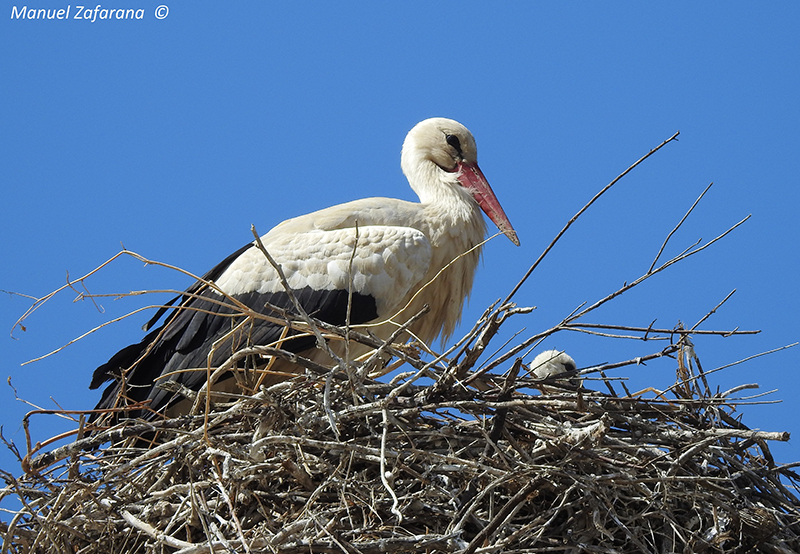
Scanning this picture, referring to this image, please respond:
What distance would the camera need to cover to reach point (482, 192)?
461cm

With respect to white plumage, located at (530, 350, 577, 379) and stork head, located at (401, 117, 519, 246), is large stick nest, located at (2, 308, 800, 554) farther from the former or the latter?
stork head, located at (401, 117, 519, 246)

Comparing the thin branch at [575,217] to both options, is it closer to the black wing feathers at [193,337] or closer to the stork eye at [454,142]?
the black wing feathers at [193,337]

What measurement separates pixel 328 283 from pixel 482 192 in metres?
1.14

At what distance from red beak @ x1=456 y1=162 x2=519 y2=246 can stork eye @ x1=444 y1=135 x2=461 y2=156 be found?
0.26ft

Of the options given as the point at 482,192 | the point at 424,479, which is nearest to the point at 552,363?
the point at 482,192

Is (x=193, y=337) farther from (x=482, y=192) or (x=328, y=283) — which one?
(x=482, y=192)

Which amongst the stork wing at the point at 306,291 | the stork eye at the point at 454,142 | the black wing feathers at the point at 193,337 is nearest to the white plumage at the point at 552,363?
the stork wing at the point at 306,291

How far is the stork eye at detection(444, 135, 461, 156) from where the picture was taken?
15.5 feet

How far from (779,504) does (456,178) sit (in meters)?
2.29

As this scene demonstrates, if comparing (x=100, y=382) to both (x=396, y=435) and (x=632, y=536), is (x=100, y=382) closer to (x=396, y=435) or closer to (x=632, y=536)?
(x=396, y=435)

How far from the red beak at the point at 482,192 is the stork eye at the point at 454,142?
8cm

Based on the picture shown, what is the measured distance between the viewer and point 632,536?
2574 mm

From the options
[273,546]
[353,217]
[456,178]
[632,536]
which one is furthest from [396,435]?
[456,178]

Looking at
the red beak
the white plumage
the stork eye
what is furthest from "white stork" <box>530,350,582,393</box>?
the stork eye
